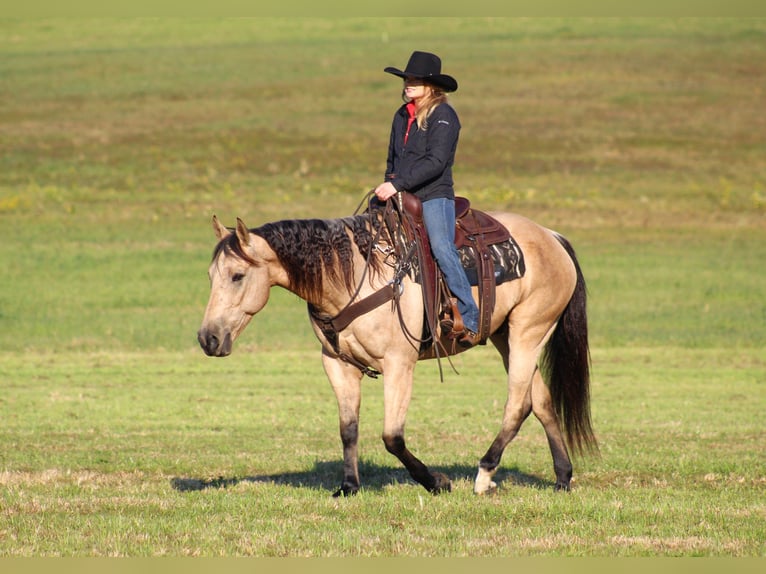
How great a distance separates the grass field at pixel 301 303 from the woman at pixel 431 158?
166 cm

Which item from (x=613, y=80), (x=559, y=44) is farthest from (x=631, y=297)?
(x=559, y=44)

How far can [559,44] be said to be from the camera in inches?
2429

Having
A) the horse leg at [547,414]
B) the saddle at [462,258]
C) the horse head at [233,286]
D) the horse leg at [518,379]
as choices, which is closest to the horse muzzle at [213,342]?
the horse head at [233,286]

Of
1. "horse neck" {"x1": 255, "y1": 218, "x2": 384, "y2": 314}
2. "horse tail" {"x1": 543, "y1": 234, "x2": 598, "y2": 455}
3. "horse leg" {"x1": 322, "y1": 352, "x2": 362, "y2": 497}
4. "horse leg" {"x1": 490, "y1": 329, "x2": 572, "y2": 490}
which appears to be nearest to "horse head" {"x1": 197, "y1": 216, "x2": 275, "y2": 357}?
"horse neck" {"x1": 255, "y1": 218, "x2": 384, "y2": 314}

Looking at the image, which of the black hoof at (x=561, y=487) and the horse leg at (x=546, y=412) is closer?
the black hoof at (x=561, y=487)

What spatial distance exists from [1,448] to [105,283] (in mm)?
14843

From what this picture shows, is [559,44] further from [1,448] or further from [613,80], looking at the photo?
[1,448]

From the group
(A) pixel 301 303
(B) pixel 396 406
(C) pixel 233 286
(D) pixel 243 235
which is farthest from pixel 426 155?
(A) pixel 301 303

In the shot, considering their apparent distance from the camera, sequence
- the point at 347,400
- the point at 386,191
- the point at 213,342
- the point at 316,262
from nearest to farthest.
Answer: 1. the point at 213,342
2. the point at 316,262
3. the point at 386,191
4. the point at 347,400

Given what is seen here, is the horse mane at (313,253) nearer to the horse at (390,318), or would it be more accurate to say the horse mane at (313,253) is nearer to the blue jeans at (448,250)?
the horse at (390,318)

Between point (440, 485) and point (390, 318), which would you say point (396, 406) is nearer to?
point (390, 318)

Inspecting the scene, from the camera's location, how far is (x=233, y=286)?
809 cm

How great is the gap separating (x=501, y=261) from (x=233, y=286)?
2196mm

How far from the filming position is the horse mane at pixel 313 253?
27.3ft
